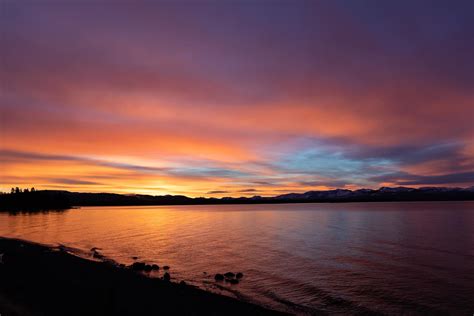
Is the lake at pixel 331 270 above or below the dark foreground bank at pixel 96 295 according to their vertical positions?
below

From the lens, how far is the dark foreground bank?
1738 centimetres

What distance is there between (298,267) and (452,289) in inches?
601

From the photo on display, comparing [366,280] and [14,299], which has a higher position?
[14,299]

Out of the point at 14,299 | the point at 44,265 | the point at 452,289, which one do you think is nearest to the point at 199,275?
the point at 44,265

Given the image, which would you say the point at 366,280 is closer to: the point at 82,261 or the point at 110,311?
the point at 110,311

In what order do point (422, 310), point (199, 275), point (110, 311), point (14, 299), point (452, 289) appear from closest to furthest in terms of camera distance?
point (110, 311)
point (14, 299)
point (422, 310)
point (452, 289)
point (199, 275)

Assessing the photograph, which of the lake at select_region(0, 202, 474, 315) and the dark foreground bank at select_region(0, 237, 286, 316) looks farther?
the lake at select_region(0, 202, 474, 315)

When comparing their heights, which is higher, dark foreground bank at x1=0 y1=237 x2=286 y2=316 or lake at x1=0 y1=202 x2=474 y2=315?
dark foreground bank at x1=0 y1=237 x2=286 y2=316

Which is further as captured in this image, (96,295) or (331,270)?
(331,270)

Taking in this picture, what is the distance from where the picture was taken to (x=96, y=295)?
20.0 m

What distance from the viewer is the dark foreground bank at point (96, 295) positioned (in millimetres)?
17375

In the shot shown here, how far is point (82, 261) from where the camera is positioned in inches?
1352

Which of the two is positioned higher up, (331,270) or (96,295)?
(96,295)

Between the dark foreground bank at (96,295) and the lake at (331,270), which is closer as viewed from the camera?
the dark foreground bank at (96,295)
